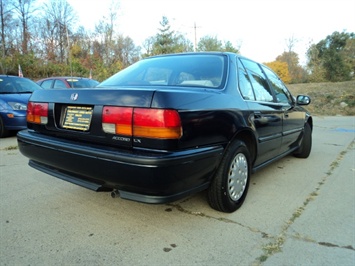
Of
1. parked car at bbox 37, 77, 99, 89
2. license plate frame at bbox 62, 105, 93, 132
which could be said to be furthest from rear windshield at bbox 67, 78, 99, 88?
license plate frame at bbox 62, 105, 93, 132

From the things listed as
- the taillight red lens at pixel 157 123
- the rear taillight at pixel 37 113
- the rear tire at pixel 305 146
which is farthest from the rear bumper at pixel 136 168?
the rear tire at pixel 305 146

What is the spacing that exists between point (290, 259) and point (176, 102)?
1339 millimetres

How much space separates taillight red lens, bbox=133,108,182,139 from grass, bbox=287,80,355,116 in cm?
1482

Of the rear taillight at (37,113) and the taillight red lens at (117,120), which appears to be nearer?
the taillight red lens at (117,120)

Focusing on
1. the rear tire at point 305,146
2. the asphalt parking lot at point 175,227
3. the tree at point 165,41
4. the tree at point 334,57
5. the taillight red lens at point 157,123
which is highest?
the tree at point 165,41

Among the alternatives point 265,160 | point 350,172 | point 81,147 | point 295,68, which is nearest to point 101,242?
point 81,147

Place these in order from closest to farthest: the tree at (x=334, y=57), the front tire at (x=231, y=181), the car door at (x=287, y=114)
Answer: the front tire at (x=231, y=181) < the car door at (x=287, y=114) < the tree at (x=334, y=57)

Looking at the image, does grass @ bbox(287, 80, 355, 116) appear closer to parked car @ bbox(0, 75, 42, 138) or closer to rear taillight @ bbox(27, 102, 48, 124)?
parked car @ bbox(0, 75, 42, 138)

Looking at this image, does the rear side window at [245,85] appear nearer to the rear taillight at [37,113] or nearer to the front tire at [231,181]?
the front tire at [231,181]

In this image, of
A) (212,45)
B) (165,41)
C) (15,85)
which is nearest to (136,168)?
(15,85)

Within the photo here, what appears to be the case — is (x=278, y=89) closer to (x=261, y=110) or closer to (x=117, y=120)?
(x=261, y=110)

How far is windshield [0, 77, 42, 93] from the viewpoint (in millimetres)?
6872

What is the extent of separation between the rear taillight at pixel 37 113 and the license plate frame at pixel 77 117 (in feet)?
0.91

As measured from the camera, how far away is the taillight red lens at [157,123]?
1.95m
